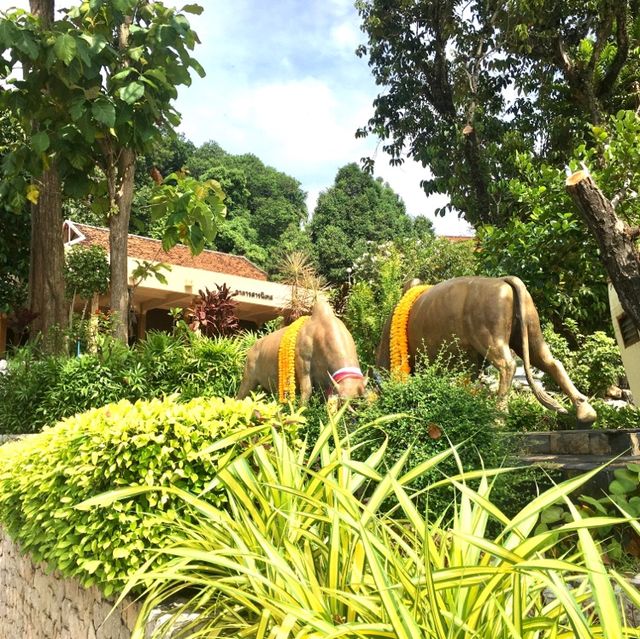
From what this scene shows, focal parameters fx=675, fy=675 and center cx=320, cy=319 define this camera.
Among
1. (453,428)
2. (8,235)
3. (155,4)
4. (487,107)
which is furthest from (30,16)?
(487,107)

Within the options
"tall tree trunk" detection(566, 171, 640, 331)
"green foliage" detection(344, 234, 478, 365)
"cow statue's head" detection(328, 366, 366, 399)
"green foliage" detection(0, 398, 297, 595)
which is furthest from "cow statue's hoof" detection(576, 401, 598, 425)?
"green foliage" detection(344, 234, 478, 365)

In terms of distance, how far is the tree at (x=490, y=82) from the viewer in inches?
434

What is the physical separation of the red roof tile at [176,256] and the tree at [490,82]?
20.4 feet

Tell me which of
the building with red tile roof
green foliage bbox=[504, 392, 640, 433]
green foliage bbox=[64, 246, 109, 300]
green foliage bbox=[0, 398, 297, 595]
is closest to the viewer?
green foliage bbox=[0, 398, 297, 595]

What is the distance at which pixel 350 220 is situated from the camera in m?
31.1

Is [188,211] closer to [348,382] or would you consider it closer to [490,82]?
[348,382]

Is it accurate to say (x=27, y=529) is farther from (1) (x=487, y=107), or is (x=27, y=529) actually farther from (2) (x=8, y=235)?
(1) (x=487, y=107)

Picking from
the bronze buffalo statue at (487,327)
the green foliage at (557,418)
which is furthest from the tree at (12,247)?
the green foliage at (557,418)

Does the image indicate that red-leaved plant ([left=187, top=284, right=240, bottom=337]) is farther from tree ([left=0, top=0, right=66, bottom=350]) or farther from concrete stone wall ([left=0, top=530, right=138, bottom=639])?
concrete stone wall ([left=0, top=530, right=138, bottom=639])

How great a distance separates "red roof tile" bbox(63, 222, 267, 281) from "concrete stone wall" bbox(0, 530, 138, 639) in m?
12.1

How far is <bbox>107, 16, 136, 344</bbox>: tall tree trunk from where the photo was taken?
309 inches

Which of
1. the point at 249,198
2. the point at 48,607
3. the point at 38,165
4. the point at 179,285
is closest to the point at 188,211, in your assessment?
the point at 38,165

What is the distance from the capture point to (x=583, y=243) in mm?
8336

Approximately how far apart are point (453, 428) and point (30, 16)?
627 centimetres
